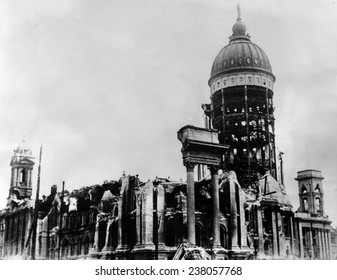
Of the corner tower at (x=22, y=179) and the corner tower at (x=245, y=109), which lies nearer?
the corner tower at (x=22, y=179)

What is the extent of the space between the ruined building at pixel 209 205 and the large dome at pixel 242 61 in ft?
0.44

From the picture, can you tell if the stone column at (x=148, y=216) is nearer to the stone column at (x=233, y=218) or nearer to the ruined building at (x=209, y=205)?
the ruined building at (x=209, y=205)

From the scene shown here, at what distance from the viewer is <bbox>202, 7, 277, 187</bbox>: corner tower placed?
212ft

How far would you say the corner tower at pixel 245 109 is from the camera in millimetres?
64688

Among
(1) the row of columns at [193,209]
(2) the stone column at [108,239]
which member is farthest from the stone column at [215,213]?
(2) the stone column at [108,239]

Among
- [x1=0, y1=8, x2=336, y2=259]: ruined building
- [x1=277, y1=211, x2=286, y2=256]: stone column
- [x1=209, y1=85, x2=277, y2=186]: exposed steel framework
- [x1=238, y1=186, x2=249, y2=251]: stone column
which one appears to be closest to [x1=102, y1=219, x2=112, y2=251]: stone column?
[x1=0, y1=8, x2=336, y2=259]: ruined building

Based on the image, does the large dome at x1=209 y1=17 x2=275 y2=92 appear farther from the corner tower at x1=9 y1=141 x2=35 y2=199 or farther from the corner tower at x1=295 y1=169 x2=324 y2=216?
the corner tower at x1=9 y1=141 x2=35 y2=199

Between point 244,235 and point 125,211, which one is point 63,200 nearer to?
point 125,211

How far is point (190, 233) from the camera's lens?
36375 mm

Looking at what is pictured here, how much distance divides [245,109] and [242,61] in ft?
21.3

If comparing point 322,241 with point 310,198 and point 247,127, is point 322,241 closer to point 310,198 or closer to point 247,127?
point 310,198

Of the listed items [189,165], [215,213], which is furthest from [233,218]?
[189,165]

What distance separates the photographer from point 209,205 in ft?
145

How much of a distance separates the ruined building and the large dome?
0.44ft
